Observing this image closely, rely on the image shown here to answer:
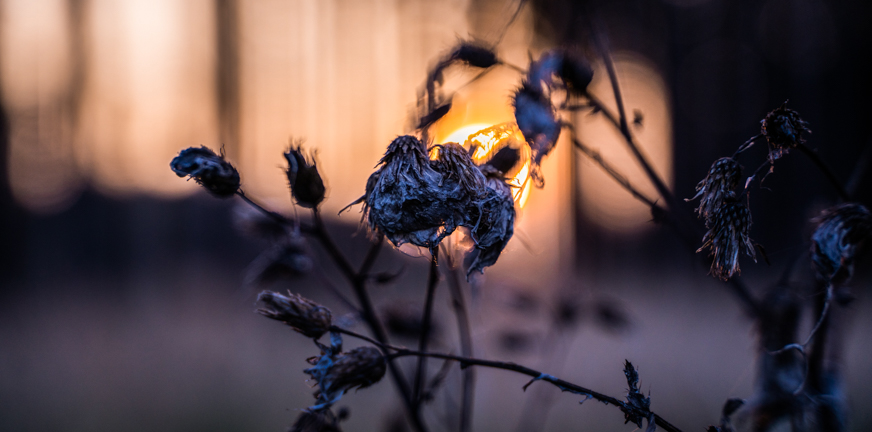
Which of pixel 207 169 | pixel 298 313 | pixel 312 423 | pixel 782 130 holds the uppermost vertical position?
pixel 782 130

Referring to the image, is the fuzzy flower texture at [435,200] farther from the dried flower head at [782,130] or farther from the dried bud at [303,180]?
the dried flower head at [782,130]

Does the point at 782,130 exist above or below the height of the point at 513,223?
above

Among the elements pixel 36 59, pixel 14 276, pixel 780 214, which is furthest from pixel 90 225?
pixel 780 214

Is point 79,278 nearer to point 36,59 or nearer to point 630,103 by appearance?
point 36,59

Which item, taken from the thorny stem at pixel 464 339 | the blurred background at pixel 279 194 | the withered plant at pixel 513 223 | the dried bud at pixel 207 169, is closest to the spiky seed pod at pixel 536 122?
the withered plant at pixel 513 223

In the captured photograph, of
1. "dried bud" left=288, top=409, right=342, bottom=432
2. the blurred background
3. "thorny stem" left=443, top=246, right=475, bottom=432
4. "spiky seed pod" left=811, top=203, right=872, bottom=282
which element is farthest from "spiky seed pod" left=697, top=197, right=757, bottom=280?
the blurred background

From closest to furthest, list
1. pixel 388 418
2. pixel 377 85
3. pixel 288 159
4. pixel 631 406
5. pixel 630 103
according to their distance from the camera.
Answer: pixel 631 406
pixel 288 159
pixel 388 418
pixel 630 103
pixel 377 85

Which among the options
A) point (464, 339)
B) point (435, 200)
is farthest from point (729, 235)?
point (464, 339)

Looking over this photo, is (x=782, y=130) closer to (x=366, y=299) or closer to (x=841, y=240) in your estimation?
(x=841, y=240)
